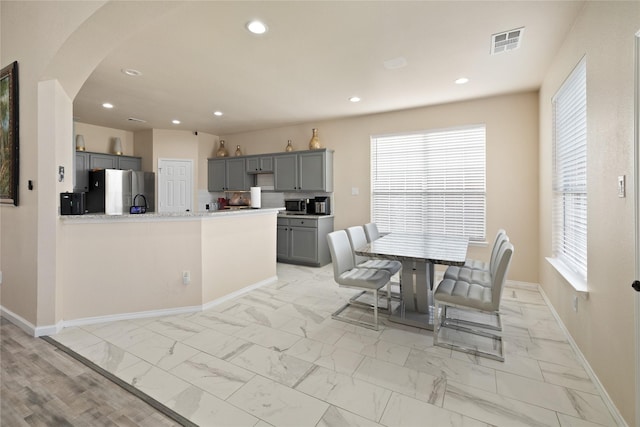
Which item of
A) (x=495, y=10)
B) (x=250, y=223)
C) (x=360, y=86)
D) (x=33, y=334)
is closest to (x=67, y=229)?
(x=33, y=334)

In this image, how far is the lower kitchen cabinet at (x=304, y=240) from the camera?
5.08 meters

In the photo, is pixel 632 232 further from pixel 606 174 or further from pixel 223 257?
pixel 223 257

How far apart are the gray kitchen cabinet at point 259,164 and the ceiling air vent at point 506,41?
13.3ft

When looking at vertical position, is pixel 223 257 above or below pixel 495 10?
below

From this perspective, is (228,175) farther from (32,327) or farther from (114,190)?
(32,327)

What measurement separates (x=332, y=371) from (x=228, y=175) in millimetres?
5144

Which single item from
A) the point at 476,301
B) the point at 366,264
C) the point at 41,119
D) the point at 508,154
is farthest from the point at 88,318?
the point at 508,154

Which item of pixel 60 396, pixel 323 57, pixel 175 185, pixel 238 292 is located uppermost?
pixel 323 57

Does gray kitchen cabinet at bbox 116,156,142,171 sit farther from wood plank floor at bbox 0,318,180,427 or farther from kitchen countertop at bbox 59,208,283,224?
wood plank floor at bbox 0,318,180,427

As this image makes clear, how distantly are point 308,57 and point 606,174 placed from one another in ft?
8.63

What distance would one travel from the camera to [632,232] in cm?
147

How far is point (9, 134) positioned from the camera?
2.73 m

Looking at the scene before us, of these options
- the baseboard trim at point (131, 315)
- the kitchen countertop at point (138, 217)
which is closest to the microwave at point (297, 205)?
the kitchen countertop at point (138, 217)

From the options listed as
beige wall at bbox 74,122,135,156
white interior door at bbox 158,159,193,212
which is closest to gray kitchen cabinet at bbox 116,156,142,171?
beige wall at bbox 74,122,135,156
